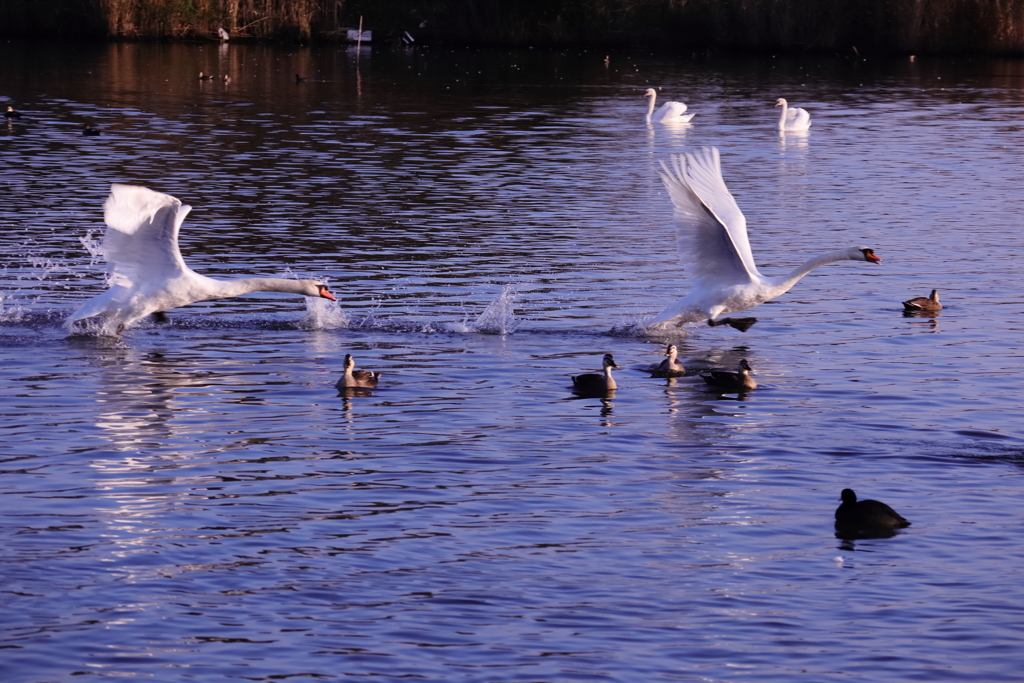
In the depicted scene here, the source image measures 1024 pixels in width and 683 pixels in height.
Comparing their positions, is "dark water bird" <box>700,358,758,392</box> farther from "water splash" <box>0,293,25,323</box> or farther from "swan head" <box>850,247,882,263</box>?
"water splash" <box>0,293,25,323</box>

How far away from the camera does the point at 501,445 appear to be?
433 inches

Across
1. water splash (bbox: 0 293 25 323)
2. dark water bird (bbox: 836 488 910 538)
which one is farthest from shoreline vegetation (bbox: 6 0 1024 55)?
dark water bird (bbox: 836 488 910 538)

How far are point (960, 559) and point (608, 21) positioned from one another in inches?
2002

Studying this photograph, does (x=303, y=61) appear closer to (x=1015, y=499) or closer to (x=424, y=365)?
(x=424, y=365)

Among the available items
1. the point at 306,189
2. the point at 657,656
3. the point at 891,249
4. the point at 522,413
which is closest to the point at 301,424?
the point at 522,413

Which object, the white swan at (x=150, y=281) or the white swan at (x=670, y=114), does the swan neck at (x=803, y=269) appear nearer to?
the white swan at (x=150, y=281)

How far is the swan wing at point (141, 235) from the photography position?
12.9 meters

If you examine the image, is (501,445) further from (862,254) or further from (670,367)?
(862,254)

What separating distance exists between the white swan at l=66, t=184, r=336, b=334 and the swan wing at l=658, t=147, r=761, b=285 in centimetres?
344

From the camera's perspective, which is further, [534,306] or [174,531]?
[534,306]

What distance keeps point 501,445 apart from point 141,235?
14.5ft

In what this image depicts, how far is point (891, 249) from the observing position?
791 inches

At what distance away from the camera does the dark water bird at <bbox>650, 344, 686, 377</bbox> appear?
1320 centimetres

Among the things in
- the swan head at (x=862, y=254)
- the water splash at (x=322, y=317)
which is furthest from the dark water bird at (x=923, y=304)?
the water splash at (x=322, y=317)
